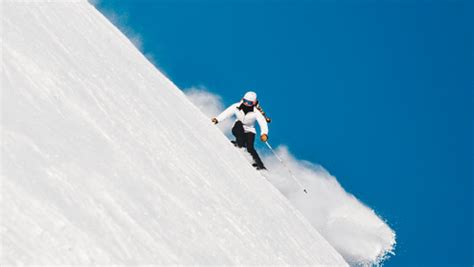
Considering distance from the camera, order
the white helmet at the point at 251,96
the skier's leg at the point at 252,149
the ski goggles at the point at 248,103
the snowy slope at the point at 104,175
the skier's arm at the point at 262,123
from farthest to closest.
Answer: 1. the skier's arm at the point at 262,123
2. the ski goggles at the point at 248,103
3. the white helmet at the point at 251,96
4. the skier's leg at the point at 252,149
5. the snowy slope at the point at 104,175

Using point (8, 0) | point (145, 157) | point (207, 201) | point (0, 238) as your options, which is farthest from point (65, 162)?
point (8, 0)

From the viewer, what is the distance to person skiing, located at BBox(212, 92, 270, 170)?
40.8 ft

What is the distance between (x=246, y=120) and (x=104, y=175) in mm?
8447

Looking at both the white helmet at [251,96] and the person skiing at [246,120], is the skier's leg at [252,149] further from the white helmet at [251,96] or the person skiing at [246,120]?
the white helmet at [251,96]

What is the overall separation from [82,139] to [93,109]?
1172 millimetres

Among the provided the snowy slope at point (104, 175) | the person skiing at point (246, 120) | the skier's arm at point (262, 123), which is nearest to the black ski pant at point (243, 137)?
the person skiing at point (246, 120)

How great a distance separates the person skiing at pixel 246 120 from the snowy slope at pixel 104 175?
3125 millimetres

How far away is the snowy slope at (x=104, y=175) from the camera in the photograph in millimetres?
3188

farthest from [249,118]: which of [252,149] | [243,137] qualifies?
[252,149]

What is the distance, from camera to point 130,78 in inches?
352

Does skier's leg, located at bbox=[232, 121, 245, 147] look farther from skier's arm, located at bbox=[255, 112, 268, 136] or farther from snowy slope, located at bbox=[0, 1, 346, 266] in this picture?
snowy slope, located at bbox=[0, 1, 346, 266]

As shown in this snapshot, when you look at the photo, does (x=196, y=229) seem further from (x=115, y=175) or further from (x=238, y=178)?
(x=238, y=178)

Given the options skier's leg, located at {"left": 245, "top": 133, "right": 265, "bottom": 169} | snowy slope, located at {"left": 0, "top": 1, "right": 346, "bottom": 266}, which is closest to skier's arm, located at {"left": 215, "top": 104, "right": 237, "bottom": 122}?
skier's leg, located at {"left": 245, "top": 133, "right": 265, "bottom": 169}

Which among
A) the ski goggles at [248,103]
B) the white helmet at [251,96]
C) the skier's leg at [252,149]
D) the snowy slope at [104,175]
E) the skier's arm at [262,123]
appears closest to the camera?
the snowy slope at [104,175]
